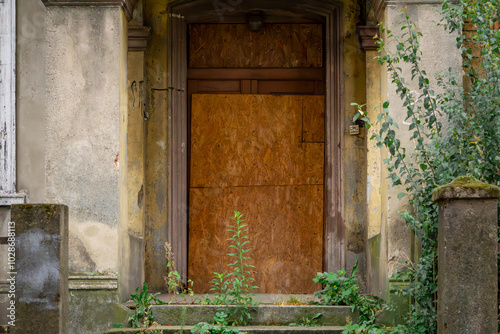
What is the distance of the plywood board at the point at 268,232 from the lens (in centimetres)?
748

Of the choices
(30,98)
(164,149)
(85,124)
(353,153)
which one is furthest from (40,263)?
(353,153)

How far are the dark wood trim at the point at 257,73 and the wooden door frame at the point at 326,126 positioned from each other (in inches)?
15.2

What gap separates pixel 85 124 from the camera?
19.0 feet

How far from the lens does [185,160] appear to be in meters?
7.14

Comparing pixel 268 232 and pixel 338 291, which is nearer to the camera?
pixel 338 291

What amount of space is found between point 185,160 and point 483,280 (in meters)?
3.84

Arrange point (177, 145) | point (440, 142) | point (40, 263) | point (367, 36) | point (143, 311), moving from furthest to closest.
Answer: point (177, 145) → point (367, 36) → point (143, 311) → point (440, 142) → point (40, 263)

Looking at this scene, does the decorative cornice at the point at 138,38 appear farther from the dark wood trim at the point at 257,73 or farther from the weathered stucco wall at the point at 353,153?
the weathered stucco wall at the point at 353,153

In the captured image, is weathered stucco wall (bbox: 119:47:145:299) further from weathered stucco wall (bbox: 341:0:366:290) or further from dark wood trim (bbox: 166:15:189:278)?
weathered stucco wall (bbox: 341:0:366:290)

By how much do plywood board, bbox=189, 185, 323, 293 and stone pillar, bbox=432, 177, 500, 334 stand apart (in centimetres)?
324

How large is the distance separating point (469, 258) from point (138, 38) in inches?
169

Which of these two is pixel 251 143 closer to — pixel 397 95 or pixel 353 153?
pixel 353 153

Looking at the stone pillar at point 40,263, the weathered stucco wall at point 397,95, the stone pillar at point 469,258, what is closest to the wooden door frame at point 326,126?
the weathered stucco wall at point 397,95

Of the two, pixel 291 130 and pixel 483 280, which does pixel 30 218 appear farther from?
pixel 291 130
